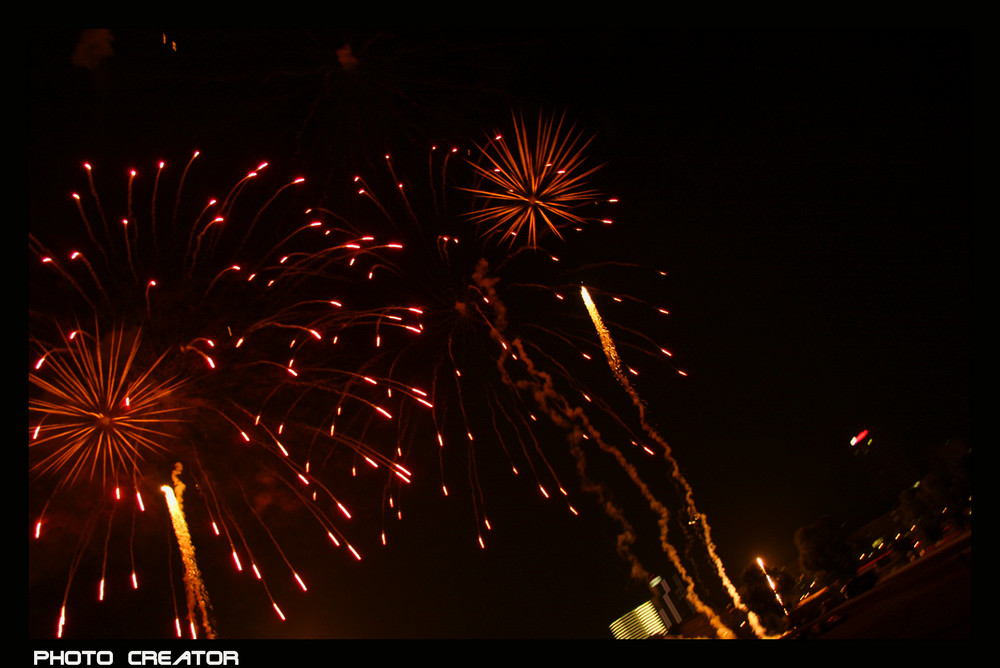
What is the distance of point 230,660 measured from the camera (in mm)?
10219

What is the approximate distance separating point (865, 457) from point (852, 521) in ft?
13.4

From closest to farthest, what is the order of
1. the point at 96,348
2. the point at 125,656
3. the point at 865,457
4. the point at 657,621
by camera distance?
the point at 125,656
the point at 96,348
the point at 865,457
the point at 657,621

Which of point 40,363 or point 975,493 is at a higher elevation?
point 40,363

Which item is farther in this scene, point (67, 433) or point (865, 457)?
point (865, 457)

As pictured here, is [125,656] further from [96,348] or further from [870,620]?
[870,620]

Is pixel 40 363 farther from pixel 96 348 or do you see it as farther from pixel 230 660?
pixel 230 660

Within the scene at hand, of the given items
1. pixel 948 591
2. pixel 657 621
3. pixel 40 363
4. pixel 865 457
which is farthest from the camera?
pixel 657 621

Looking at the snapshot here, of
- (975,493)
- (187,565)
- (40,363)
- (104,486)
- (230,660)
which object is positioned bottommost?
(975,493)

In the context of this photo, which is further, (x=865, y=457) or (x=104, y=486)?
(x=865, y=457)

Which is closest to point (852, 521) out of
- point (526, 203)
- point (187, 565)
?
point (526, 203)

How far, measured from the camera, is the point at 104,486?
14195mm

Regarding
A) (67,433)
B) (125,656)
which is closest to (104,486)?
(67,433)

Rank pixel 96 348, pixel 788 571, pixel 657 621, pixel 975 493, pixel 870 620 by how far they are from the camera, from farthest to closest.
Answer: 1. pixel 657 621
2. pixel 788 571
3. pixel 870 620
4. pixel 96 348
5. pixel 975 493

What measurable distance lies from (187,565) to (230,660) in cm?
616
